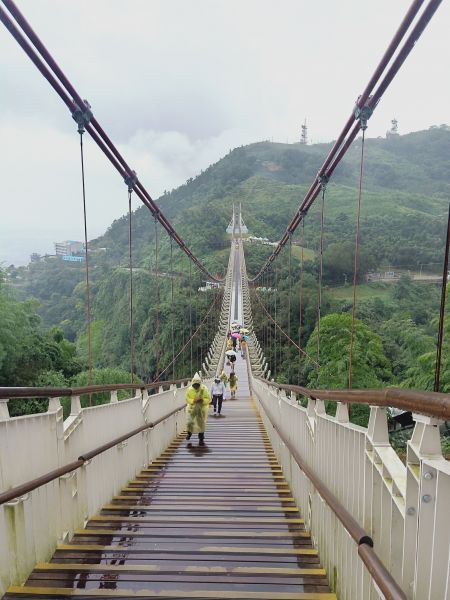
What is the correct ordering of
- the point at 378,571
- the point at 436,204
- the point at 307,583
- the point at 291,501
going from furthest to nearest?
the point at 436,204
the point at 291,501
the point at 307,583
the point at 378,571

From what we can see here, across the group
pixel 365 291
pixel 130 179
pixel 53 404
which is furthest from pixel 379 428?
pixel 365 291

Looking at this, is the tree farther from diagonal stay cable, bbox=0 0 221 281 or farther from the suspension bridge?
the suspension bridge

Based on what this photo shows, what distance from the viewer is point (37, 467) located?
2021 mm

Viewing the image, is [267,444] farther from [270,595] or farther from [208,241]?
[208,241]

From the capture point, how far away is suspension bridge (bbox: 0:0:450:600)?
3.52ft

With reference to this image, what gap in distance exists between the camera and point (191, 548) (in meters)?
2.12

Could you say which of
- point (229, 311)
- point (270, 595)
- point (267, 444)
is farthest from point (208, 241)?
point (270, 595)

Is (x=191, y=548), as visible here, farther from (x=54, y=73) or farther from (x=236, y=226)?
(x=236, y=226)

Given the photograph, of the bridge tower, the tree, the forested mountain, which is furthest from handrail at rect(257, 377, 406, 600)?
the bridge tower

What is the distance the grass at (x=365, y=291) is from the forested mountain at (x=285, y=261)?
12 cm

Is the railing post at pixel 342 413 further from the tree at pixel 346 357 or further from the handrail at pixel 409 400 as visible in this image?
the tree at pixel 346 357

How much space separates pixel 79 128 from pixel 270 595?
3.78 meters

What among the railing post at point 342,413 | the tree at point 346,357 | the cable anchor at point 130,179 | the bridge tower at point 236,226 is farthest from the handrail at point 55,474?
the bridge tower at point 236,226

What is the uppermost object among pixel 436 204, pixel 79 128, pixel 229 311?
pixel 436 204
